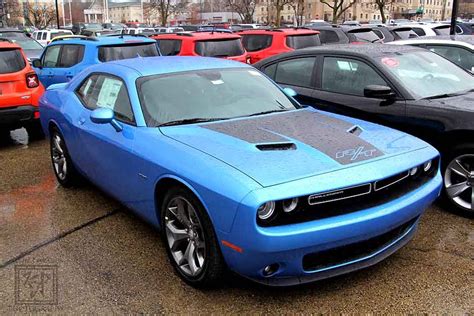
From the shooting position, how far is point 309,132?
365 cm

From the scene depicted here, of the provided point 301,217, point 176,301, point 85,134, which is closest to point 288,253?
point 301,217

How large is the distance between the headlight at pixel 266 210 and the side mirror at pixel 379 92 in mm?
2553

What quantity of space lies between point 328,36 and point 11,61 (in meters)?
11.0

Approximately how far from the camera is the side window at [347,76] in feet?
17.4

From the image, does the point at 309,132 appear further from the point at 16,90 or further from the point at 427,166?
the point at 16,90

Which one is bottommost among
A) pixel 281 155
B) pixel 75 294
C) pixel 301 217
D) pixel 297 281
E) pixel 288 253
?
pixel 75 294

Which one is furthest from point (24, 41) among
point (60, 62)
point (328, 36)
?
point (328, 36)

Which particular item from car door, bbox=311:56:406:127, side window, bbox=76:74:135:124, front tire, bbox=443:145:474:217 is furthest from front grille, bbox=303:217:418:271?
car door, bbox=311:56:406:127

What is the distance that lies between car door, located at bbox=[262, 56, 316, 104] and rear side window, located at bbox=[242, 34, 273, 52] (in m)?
6.29

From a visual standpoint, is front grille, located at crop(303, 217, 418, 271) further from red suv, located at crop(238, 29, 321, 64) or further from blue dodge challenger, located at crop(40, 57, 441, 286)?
red suv, located at crop(238, 29, 321, 64)

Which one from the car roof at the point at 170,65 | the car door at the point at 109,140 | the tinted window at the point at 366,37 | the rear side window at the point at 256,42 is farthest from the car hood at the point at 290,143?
the tinted window at the point at 366,37

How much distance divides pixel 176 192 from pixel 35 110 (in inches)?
194

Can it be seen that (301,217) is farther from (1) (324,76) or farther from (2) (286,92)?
(1) (324,76)

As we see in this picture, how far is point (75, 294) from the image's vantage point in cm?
332
